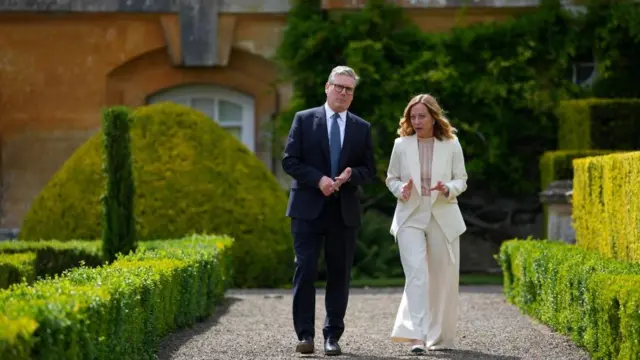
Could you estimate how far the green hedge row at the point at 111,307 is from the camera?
5543 millimetres

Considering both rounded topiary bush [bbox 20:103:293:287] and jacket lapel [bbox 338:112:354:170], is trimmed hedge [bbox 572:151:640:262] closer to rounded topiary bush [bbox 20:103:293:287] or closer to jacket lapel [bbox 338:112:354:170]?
jacket lapel [bbox 338:112:354:170]

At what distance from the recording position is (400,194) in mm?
9258

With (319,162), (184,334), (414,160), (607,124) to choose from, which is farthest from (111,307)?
(607,124)

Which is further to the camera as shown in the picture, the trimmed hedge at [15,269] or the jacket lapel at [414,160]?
the trimmed hedge at [15,269]

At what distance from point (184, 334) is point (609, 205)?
129 inches

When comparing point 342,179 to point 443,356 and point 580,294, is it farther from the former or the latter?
point 580,294

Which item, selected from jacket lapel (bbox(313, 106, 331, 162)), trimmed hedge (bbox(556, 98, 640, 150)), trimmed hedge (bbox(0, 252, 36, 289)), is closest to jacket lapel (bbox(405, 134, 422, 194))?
jacket lapel (bbox(313, 106, 331, 162))

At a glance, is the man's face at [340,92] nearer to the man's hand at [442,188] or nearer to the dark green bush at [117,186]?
the man's hand at [442,188]

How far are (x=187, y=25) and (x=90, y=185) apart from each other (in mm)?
4295

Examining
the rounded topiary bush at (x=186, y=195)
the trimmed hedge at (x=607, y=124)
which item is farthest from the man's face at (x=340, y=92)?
the trimmed hedge at (x=607, y=124)

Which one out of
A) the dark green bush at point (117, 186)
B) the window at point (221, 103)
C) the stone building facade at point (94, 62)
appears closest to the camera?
the dark green bush at point (117, 186)

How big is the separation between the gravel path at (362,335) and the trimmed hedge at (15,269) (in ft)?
5.23

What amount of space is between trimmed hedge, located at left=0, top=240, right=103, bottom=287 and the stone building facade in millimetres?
5248

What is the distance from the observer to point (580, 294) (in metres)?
9.13
